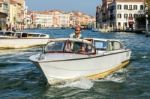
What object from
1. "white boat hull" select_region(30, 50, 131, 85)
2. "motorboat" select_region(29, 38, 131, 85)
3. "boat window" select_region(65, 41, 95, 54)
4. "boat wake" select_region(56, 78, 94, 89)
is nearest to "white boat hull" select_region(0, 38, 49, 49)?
"motorboat" select_region(29, 38, 131, 85)

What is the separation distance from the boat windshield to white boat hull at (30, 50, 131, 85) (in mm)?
392

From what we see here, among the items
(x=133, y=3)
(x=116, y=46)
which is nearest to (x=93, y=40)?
(x=116, y=46)

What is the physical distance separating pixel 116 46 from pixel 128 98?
6.32m

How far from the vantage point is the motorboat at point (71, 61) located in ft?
47.5

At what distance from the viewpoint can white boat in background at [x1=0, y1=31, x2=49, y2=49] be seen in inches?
1284

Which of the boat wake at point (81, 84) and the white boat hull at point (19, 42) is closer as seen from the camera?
the boat wake at point (81, 84)

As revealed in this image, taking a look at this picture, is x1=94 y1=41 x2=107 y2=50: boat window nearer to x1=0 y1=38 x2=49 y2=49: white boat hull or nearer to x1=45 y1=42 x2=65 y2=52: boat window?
x1=45 y1=42 x2=65 y2=52: boat window

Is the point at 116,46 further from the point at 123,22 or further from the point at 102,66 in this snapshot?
the point at 123,22

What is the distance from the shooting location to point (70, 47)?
15.6m

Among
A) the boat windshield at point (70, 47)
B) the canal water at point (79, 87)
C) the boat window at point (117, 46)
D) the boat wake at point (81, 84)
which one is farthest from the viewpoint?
the boat window at point (117, 46)

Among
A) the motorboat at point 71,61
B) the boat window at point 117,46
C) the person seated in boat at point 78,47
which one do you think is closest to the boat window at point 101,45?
the boat window at point 117,46

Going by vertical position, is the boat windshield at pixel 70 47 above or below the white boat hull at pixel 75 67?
above

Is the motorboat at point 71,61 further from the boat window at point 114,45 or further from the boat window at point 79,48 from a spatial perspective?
the boat window at point 114,45

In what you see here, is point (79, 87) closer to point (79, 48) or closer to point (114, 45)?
point (79, 48)
